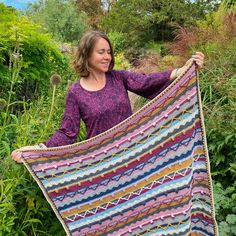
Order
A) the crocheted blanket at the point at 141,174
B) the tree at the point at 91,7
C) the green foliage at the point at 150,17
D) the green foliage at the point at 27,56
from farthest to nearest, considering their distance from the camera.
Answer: the tree at the point at 91,7 < the green foliage at the point at 150,17 < the green foliage at the point at 27,56 < the crocheted blanket at the point at 141,174

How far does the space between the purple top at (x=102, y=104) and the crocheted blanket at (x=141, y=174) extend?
11 cm

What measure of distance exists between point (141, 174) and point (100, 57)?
75cm

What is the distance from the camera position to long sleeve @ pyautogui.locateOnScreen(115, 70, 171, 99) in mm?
2883

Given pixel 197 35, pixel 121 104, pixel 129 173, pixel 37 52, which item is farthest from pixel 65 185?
pixel 197 35

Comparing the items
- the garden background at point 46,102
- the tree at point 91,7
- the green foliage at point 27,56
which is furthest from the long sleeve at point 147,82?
the tree at point 91,7

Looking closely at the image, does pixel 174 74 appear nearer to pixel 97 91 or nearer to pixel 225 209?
pixel 97 91

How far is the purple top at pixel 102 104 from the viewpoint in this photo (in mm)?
2863

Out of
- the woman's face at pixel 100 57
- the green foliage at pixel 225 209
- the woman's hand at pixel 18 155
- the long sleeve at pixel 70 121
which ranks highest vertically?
the woman's face at pixel 100 57

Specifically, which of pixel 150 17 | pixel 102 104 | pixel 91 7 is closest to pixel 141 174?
pixel 102 104

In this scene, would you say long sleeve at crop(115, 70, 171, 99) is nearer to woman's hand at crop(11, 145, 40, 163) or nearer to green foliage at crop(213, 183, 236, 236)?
woman's hand at crop(11, 145, 40, 163)

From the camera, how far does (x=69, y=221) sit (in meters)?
2.90

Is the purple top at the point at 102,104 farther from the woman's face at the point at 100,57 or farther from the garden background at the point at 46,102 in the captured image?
the garden background at the point at 46,102

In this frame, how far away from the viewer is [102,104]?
2.86 metres

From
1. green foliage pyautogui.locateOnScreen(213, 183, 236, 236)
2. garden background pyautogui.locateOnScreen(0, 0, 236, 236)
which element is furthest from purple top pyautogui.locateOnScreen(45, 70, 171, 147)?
green foliage pyautogui.locateOnScreen(213, 183, 236, 236)
